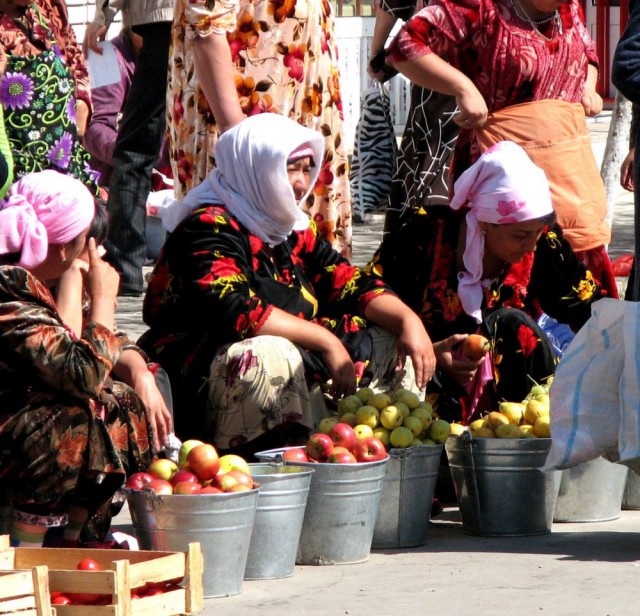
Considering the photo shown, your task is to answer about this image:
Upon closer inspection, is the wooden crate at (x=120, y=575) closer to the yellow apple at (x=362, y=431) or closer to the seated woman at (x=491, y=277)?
the yellow apple at (x=362, y=431)

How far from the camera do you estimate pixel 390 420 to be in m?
4.62

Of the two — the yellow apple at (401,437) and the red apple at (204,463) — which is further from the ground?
the red apple at (204,463)

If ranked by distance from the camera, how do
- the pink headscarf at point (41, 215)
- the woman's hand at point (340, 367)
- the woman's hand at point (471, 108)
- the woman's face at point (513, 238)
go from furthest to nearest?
1. the woman's hand at point (471, 108)
2. the woman's face at point (513, 238)
3. the woman's hand at point (340, 367)
4. the pink headscarf at point (41, 215)

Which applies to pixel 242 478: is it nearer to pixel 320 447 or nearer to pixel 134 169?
pixel 320 447

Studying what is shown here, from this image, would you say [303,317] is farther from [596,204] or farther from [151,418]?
[596,204]

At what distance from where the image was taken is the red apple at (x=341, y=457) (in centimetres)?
434

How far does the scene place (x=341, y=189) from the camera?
6168mm

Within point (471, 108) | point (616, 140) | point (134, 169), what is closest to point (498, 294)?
point (471, 108)

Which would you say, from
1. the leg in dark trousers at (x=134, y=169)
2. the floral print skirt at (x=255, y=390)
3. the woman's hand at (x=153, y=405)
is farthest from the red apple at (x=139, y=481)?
the leg in dark trousers at (x=134, y=169)

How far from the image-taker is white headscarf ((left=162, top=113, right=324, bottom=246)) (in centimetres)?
498

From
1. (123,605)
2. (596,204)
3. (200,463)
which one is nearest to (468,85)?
(596,204)

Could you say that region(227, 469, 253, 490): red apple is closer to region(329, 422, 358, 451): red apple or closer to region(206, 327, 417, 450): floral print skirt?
region(329, 422, 358, 451): red apple

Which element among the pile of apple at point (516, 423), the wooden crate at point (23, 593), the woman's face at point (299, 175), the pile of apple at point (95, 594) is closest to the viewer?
the wooden crate at point (23, 593)

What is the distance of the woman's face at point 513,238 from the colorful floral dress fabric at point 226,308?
0.40 m
